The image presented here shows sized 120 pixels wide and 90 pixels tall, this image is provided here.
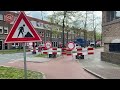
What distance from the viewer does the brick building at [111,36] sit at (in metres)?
15.5

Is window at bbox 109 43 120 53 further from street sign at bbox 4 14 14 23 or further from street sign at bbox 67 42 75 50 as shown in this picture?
street sign at bbox 4 14 14 23

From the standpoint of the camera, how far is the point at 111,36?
54.6ft

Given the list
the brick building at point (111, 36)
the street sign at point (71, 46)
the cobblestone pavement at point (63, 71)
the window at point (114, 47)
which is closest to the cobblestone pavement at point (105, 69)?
the cobblestone pavement at point (63, 71)

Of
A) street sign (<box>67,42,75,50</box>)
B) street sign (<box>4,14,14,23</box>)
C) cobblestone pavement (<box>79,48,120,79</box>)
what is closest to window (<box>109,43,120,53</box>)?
cobblestone pavement (<box>79,48,120,79</box>)

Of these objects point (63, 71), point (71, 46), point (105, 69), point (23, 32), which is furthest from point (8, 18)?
point (23, 32)

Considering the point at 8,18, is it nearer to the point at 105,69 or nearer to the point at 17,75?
the point at 105,69

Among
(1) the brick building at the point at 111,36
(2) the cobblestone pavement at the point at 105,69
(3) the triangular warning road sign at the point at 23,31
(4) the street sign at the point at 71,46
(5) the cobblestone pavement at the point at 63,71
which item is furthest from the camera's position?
(4) the street sign at the point at 71,46

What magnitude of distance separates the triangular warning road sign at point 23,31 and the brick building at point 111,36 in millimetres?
10590

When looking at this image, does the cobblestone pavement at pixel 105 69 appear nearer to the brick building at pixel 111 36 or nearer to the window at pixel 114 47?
the brick building at pixel 111 36
